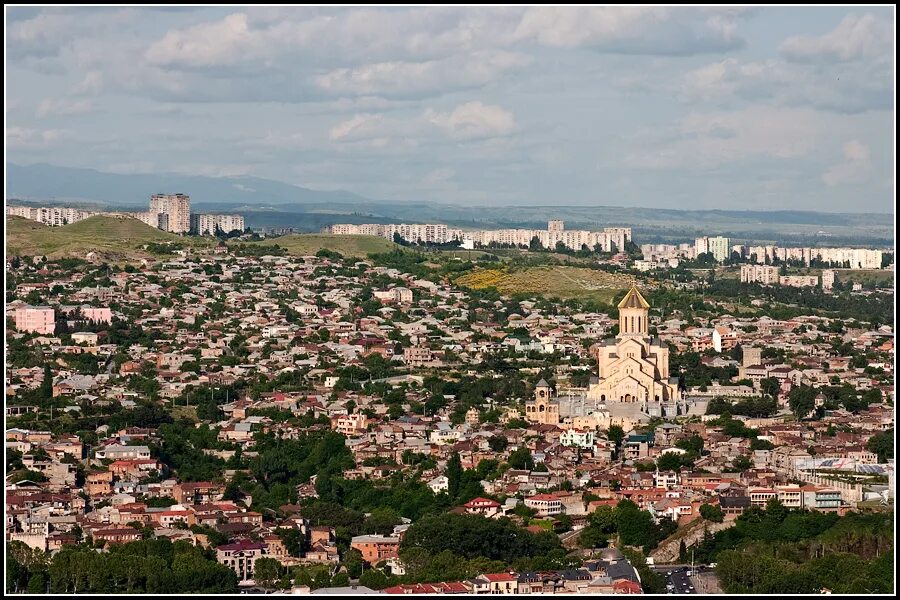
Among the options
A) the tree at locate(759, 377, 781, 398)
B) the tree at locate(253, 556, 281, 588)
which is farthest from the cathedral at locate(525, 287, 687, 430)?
the tree at locate(253, 556, 281, 588)

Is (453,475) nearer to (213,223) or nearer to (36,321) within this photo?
(36,321)

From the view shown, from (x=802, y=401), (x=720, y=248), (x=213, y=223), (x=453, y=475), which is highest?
(x=213, y=223)

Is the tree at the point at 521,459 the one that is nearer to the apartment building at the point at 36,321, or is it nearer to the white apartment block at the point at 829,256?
the apartment building at the point at 36,321

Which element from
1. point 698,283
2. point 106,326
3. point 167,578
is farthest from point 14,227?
point 167,578

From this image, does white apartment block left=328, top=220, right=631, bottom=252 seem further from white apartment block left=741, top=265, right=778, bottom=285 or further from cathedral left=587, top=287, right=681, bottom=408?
cathedral left=587, top=287, right=681, bottom=408

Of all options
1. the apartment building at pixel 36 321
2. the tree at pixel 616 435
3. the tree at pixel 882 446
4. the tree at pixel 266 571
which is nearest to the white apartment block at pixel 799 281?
the apartment building at pixel 36 321

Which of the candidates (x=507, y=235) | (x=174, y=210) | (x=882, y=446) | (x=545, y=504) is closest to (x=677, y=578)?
(x=545, y=504)
